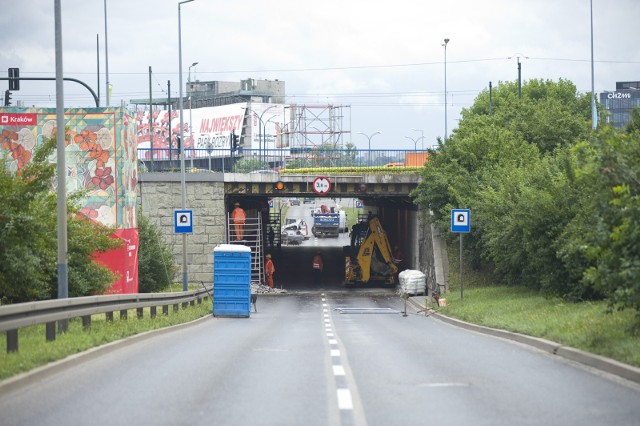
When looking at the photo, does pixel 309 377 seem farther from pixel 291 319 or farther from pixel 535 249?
pixel 291 319

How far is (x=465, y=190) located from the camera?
44.9 m

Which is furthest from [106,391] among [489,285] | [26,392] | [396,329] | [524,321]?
[489,285]

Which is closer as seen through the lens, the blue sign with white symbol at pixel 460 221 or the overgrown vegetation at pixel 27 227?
the overgrown vegetation at pixel 27 227

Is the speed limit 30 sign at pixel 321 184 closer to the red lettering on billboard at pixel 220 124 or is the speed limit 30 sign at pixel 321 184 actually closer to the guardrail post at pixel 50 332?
the guardrail post at pixel 50 332

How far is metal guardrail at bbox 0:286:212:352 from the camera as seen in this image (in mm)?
13578

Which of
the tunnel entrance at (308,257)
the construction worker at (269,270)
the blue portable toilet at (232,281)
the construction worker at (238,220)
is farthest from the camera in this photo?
the tunnel entrance at (308,257)

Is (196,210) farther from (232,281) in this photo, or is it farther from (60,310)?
(60,310)

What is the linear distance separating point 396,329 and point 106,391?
49.8ft

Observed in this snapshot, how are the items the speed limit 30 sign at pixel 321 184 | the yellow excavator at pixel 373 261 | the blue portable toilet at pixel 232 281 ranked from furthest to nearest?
the yellow excavator at pixel 373 261 → the speed limit 30 sign at pixel 321 184 → the blue portable toilet at pixel 232 281

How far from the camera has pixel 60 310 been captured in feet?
54.3

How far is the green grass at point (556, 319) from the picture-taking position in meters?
14.7

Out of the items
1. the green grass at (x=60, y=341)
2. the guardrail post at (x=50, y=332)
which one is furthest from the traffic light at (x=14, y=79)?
the guardrail post at (x=50, y=332)

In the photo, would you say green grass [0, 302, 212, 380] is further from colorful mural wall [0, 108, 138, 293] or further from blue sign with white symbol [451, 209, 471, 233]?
blue sign with white symbol [451, 209, 471, 233]

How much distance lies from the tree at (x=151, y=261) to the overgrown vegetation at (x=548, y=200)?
12844 millimetres
